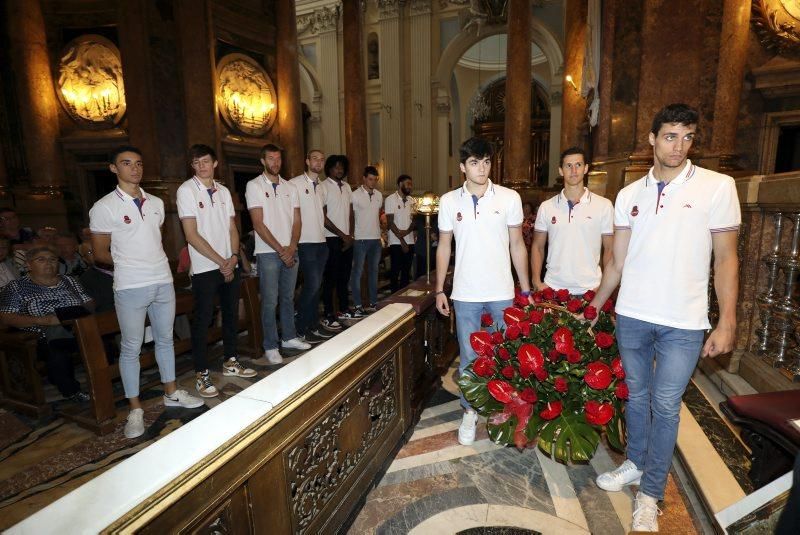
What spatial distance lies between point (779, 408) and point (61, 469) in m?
4.09

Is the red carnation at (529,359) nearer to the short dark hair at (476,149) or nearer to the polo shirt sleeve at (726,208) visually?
the polo shirt sleeve at (726,208)

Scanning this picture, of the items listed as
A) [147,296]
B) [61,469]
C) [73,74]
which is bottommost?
[61,469]

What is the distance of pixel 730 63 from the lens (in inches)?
190

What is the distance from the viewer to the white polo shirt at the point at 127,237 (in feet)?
9.97

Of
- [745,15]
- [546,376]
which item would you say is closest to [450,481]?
[546,376]

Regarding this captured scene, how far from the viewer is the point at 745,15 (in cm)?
479

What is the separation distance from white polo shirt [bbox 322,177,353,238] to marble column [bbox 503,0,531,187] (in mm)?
4370

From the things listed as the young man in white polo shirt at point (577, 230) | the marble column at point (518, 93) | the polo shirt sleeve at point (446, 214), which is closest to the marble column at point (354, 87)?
the marble column at point (518, 93)

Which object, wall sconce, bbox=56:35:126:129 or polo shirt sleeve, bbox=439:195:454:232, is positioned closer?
polo shirt sleeve, bbox=439:195:454:232

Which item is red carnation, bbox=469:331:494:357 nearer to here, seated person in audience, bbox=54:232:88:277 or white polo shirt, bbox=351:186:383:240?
white polo shirt, bbox=351:186:383:240

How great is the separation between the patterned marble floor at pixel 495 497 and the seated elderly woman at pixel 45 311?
3.06 meters

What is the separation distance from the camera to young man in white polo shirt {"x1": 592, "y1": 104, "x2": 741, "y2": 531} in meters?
1.82

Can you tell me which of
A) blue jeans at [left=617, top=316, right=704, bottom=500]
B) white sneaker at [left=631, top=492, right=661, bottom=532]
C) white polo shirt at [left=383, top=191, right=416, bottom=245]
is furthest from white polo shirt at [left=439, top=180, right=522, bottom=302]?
white polo shirt at [left=383, top=191, right=416, bottom=245]

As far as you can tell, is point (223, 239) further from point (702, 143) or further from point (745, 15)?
point (745, 15)
